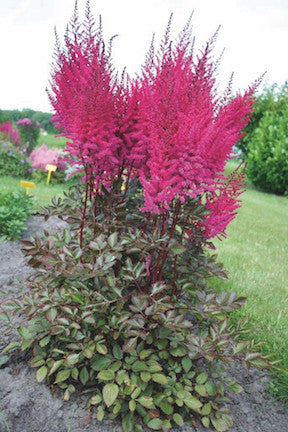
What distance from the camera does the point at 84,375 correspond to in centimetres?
164

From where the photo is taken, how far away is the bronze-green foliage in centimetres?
159

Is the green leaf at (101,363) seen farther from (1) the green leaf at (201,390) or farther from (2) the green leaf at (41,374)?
(1) the green leaf at (201,390)

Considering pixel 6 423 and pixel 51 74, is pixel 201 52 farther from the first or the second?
pixel 6 423

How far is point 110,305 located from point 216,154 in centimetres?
84

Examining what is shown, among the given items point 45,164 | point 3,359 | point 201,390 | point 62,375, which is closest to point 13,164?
point 45,164

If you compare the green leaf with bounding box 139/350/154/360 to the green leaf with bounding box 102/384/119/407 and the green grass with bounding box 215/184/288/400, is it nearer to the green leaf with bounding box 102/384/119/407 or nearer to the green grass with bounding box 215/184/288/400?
the green leaf with bounding box 102/384/119/407

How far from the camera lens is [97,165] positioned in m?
1.67

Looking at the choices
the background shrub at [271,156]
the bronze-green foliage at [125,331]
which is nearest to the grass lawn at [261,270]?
the bronze-green foliage at [125,331]

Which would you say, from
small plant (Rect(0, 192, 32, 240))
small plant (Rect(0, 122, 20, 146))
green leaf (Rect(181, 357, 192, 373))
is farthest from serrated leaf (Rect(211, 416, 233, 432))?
small plant (Rect(0, 122, 20, 146))

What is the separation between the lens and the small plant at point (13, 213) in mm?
3570

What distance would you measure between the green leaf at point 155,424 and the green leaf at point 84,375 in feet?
1.03

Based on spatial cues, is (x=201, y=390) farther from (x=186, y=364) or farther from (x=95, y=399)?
(x=95, y=399)

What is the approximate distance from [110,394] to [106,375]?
8 cm

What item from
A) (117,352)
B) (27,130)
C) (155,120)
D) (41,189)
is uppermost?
(155,120)
